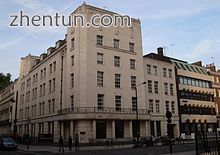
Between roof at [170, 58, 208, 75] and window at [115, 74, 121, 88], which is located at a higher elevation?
roof at [170, 58, 208, 75]

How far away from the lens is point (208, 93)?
63.3 metres

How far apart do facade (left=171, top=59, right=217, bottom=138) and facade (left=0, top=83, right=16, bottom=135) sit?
4189cm

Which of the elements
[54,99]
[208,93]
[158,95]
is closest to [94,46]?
[54,99]

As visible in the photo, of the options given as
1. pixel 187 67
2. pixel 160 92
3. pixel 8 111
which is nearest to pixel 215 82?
pixel 187 67

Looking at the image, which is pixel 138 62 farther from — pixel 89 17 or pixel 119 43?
pixel 89 17

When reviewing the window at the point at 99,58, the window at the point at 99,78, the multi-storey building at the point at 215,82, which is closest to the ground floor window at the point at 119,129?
the window at the point at 99,78

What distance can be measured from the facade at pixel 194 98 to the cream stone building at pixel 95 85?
40.0 ft

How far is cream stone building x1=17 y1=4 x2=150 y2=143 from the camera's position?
3964 centimetres

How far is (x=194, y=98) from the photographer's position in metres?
58.4

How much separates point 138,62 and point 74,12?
1323 cm

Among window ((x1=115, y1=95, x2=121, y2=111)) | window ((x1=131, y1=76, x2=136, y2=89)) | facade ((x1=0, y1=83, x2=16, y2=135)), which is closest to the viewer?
window ((x1=115, y1=95, x2=121, y2=111))

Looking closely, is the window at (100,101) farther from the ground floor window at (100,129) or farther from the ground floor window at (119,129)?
the ground floor window at (119,129)

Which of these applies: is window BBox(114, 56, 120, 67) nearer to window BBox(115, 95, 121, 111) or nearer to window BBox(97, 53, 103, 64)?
window BBox(97, 53, 103, 64)

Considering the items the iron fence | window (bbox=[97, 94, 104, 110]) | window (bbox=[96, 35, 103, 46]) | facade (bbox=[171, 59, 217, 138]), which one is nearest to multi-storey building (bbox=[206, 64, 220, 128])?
facade (bbox=[171, 59, 217, 138])
